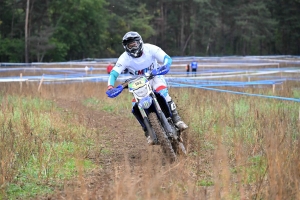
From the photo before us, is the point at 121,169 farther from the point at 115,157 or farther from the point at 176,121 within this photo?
the point at 176,121

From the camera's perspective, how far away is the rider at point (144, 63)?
6859 mm

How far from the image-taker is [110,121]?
1145 centimetres

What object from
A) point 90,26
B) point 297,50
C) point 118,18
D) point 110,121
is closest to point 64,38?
point 90,26

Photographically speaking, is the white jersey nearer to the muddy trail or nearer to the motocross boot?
the motocross boot

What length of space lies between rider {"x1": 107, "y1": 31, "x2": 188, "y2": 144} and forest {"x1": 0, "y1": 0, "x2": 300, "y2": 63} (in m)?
40.7

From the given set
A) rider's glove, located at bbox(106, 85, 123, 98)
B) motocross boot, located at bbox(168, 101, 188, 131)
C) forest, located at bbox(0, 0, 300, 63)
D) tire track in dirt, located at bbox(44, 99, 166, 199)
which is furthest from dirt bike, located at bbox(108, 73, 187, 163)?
forest, located at bbox(0, 0, 300, 63)

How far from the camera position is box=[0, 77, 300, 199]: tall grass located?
369cm

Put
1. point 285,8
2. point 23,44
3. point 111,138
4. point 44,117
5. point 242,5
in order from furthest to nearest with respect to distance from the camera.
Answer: point 242,5 → point 285,8 → point 23,44 → point 44,117 → point 111,138

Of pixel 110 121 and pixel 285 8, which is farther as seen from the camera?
pixel 285 8

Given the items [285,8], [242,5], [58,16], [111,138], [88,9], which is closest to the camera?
[111,138]

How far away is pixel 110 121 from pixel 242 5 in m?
60.6

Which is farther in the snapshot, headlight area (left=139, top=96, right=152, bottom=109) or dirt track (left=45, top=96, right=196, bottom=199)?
headlight area (left=139, top=96, right=152, bottom=109)

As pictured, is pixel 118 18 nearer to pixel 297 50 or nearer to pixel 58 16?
pixel 58 16

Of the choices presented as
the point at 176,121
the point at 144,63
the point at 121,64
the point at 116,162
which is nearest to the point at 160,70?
the point at 144,63
